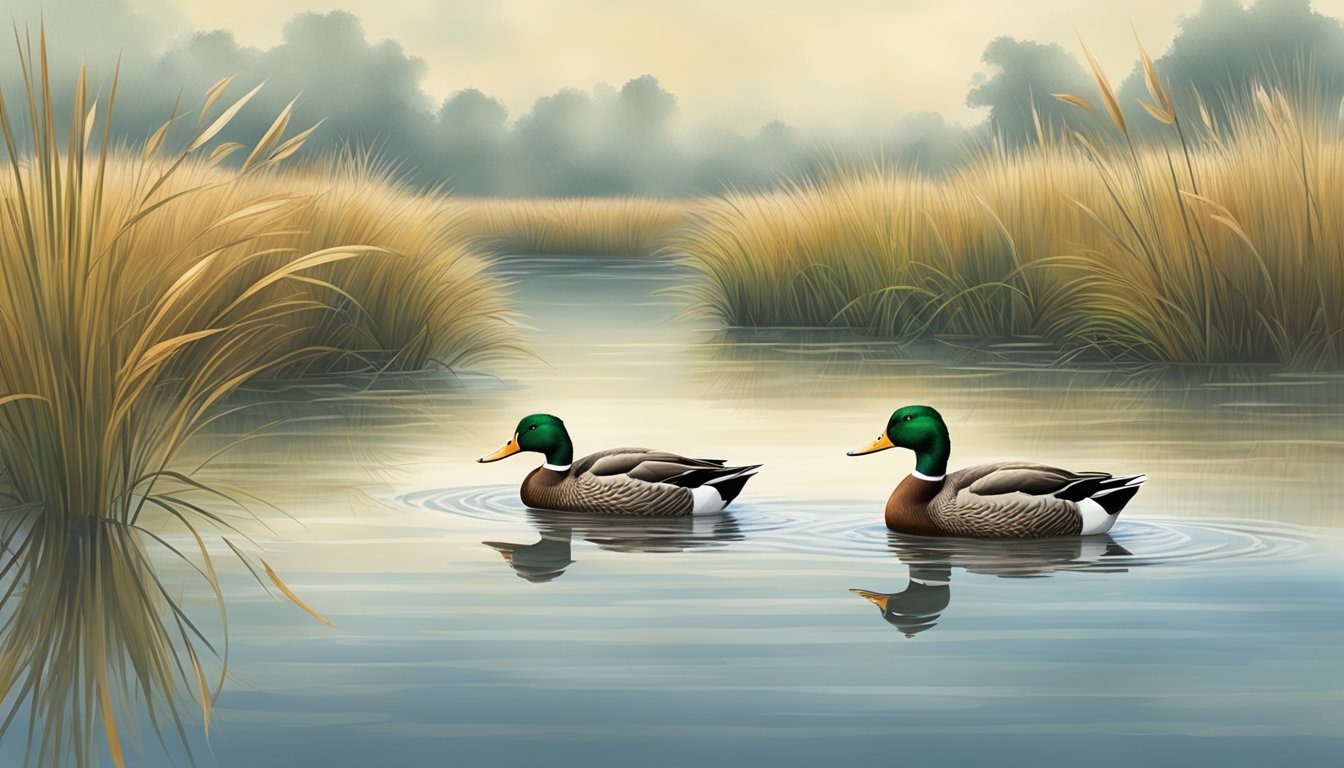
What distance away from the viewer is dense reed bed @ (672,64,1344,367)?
31.8 ft

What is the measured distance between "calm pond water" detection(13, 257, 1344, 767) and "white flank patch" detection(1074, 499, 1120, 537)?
0.05 metres

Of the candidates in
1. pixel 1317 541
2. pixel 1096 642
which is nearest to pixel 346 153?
pixel 1317 541

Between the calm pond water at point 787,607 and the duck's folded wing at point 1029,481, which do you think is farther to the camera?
the duck's folded wing at point 1029,481

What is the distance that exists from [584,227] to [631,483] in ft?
78.0

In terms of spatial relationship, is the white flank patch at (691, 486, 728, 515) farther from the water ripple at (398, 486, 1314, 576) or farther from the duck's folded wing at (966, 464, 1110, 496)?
the duck's folded wing at (966, 464, 1110, 496)

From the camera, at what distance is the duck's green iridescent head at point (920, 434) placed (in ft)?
18.5

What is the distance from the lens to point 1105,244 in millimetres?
10984

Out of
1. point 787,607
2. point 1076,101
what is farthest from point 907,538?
point 1076,101

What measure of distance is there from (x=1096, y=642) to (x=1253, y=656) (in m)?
0.31

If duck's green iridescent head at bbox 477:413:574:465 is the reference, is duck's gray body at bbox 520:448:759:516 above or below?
below

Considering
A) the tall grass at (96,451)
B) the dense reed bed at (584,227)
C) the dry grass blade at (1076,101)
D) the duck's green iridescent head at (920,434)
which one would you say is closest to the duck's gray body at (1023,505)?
the duck's green iridescent head at (920,434)

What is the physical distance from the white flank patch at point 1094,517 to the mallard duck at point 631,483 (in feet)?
3.33

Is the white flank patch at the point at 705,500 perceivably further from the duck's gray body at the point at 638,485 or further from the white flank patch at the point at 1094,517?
the white flank patch at the point at 1094,517

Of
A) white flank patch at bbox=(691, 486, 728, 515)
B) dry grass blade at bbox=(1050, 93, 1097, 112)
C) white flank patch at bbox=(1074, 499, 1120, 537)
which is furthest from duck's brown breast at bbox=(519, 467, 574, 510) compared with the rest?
dry grass blade at bbox=(1050, 93, 1097, 112)
